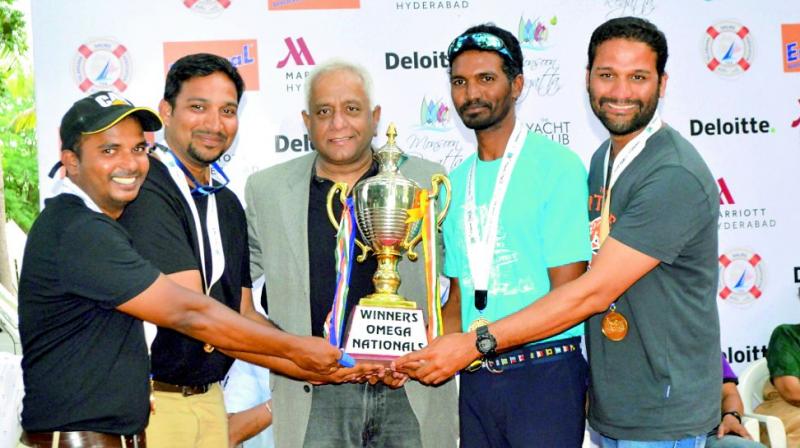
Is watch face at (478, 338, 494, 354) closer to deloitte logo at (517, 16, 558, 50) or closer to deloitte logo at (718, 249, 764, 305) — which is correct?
deloitte logo at (517, 16, 558, 50)

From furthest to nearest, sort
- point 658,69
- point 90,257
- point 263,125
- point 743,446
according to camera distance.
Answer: point 263,125 → point 743,446 → point 658,69 → point 90,257

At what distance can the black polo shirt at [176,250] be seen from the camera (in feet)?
11.5

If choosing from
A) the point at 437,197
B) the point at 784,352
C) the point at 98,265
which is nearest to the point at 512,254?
the point at 437,197

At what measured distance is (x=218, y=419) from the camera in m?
3.76

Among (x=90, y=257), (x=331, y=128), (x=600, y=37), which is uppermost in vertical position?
(x=600, y=37)

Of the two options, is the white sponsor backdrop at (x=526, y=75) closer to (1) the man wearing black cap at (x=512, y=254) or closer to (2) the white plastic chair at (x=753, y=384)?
(2) the white plastic chair at (x=753, y=384)

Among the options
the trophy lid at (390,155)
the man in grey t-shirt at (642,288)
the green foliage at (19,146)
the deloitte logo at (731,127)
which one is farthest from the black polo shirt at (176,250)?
the green foliage at (19,146)

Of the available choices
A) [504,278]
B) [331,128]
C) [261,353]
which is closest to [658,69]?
[504,278]

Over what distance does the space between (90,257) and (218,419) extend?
101 cm

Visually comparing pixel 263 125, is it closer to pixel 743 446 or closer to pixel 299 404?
pixel 299 404

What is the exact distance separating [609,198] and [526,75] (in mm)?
3242

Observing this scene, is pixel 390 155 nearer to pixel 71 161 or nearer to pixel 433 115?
pixel 71 161

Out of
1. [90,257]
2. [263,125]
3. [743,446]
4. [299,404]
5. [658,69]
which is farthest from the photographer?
[263,125]

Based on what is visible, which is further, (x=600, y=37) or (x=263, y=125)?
(x=263, y=125)
